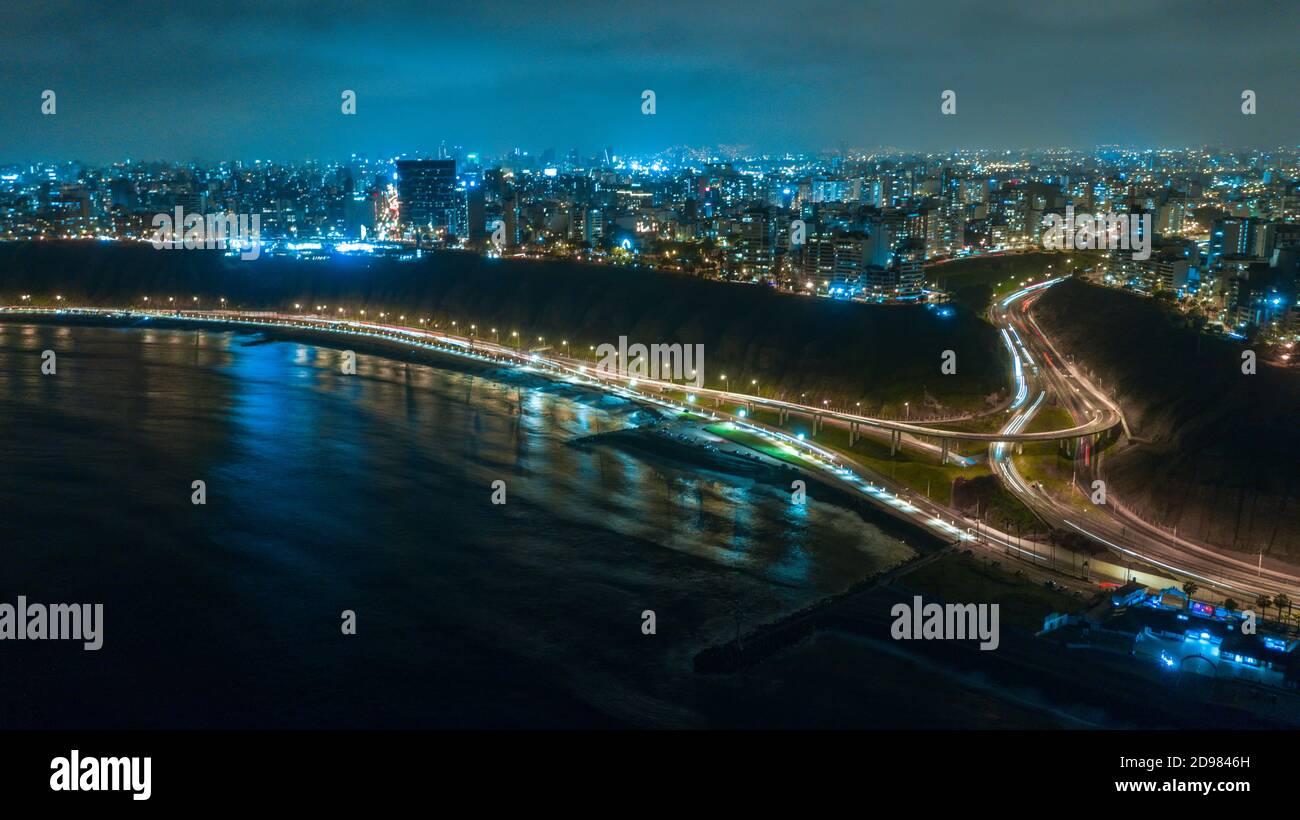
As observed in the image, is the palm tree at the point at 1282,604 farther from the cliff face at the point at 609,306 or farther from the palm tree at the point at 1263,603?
the cliff face at the point at 609,306

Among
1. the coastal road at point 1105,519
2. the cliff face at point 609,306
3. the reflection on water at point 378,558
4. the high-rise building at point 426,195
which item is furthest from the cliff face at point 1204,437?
the high-rise building at point 426,195

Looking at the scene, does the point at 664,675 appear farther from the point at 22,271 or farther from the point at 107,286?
the point at 22,271

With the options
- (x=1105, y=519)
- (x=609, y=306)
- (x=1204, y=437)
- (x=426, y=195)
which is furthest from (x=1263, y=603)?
(x=426, y=195)

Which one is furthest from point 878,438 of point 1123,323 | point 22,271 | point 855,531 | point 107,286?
point 22,271

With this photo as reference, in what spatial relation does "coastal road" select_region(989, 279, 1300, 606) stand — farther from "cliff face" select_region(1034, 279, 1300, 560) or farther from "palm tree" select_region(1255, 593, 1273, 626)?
"cliff face" select_region(1034, 279, 1300, 560)

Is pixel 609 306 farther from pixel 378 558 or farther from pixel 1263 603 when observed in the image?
pixel 1263 603
